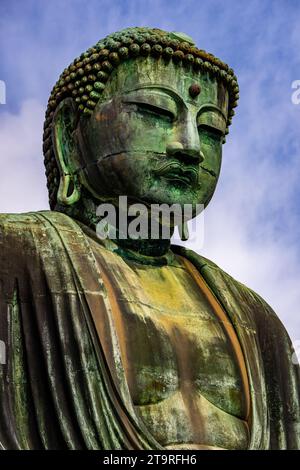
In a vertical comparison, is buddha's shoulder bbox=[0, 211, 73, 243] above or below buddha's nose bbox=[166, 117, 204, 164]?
below

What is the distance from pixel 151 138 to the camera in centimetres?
1369

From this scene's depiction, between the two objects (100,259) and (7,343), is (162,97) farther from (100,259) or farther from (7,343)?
(7,343)

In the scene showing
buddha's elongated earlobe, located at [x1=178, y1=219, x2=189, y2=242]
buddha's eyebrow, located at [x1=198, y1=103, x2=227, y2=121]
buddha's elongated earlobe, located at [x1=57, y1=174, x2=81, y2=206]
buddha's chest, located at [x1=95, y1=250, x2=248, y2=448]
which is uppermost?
buddha's eyebrow, located at [x1=198, y1=103, x2=227, y2=121]

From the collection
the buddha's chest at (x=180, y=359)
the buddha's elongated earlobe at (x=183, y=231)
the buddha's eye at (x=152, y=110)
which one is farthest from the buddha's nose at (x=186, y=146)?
the buddha's chest at (x=180, y=359)

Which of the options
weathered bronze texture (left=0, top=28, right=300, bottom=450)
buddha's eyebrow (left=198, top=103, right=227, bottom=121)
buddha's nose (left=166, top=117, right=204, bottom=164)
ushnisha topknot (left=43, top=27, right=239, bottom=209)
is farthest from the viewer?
buddha's eyebrow (left=198, top=103, right=227, bottom=121)

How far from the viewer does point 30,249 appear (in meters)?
13.1

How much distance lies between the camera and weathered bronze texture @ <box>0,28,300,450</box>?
1259 cm

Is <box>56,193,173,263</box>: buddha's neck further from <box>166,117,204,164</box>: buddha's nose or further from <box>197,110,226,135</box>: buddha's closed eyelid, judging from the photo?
<box>197,110,226,135</box>: buddha's closed eyelid

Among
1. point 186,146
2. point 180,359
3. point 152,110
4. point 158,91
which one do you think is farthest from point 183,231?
point 180,359

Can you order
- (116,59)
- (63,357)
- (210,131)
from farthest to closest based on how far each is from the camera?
(210,131) → (116,59) → (63,357)

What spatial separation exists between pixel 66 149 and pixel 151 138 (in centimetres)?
86

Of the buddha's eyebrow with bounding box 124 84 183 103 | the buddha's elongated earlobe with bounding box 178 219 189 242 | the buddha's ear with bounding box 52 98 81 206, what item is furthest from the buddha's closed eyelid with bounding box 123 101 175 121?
the buddha's elongated earlobe with bounding box 178 219 189 242

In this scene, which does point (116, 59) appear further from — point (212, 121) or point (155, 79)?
point (212, 121)

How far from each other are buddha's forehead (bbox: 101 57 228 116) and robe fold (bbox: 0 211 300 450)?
47.0 inches
